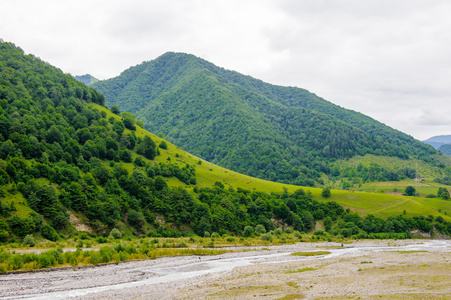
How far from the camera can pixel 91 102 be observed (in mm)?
183000

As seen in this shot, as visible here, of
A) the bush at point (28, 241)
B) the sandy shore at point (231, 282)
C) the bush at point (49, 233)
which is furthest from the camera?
the bush at point (49, 233)

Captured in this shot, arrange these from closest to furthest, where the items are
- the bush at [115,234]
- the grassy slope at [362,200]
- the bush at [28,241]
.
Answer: the bush at [28,241] < the bush at [115,234] < the grassy slope at [362,200]

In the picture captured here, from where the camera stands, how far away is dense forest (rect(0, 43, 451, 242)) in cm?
7875

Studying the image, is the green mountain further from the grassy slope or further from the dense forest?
the grassy slope

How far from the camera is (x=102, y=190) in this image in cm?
9594

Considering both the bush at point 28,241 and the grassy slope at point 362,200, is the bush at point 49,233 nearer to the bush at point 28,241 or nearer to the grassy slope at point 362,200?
the bush at point 28,241

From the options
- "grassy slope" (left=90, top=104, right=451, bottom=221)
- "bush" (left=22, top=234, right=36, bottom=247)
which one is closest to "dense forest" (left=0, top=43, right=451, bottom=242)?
"grassy slope" (left=90, top=104, right=451, bottom=221)

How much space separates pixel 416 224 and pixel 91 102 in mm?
173936

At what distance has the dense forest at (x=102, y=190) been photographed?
7875 centimetres

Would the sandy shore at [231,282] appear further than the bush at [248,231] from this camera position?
No

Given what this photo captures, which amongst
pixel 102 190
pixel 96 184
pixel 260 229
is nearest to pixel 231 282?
pixel 102 190

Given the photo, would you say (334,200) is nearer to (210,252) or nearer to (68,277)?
(210,252)

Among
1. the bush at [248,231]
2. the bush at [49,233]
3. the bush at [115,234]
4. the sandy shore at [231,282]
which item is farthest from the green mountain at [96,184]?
the sandy shore at [231,282]

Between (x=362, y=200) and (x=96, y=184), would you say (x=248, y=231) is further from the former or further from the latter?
(x=362, y=200)
